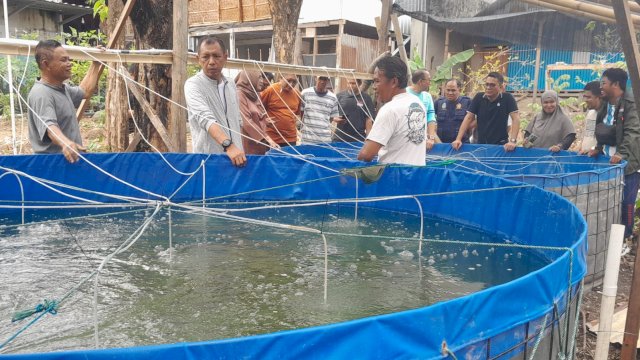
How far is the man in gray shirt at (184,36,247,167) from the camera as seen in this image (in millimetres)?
4121

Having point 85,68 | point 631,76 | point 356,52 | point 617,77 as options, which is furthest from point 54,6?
point 631,76

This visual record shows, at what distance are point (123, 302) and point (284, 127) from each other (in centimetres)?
→ 420

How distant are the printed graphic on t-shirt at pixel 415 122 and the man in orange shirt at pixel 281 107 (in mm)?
2751

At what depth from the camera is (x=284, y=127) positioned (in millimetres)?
6598

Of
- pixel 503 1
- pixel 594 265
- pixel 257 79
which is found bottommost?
pixel 594 265

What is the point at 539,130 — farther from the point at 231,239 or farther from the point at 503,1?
the point at 231,239

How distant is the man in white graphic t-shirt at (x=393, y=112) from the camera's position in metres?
3.53

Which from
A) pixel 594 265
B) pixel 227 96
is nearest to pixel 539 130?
pixel 594 265

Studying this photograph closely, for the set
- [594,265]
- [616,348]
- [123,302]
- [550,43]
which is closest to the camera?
[123,302]

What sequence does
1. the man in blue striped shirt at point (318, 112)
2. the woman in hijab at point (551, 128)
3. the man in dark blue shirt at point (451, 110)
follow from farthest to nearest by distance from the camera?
1. the man in dark blue shirt at point (451, 110)
2. the man in blue striped shirt at point (318, 112)
3. the woman in hijab at point (551, 128)

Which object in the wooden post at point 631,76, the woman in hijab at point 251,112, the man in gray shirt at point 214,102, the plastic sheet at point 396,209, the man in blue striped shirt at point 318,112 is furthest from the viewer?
the man in blue striped shirt at point 318,112

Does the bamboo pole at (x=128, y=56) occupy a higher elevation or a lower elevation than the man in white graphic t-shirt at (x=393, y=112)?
higher

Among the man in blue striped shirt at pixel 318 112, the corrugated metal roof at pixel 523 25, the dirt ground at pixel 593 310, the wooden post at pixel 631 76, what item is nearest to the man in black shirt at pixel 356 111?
the man in blue striped shirt at pixel 318 112

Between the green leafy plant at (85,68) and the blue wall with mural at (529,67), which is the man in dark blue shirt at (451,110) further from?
the green leafy plant at (85,68)
